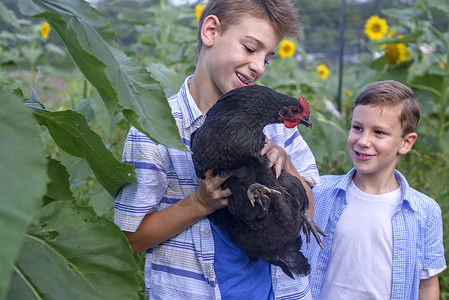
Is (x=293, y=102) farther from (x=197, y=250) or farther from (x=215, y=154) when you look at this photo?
(x=197, y=250)

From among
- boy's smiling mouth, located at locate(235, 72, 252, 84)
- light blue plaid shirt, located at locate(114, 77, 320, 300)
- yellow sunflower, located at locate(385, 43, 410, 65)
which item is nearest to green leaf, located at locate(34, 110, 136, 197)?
light blue plaid shirt, located at locate(114, 77, 320, 300)

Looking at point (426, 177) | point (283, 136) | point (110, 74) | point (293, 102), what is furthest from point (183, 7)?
point (110, 74)

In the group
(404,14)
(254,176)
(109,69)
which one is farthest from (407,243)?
(404,14)

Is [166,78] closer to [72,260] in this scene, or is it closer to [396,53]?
[72,260]

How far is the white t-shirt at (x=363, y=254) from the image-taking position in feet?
6.47

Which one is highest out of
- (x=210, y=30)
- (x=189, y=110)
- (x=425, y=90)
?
(x=210, y=30)

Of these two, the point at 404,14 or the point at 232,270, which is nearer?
the point at 232,270

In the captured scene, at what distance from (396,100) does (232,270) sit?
3.80ft

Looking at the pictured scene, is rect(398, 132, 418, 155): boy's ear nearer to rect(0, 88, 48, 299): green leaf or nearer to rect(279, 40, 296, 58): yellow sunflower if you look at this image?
rect(0, 88, 48, 299): green leaf

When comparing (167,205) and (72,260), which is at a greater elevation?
(72,260)

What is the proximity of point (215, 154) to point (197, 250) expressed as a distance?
14.2 inches

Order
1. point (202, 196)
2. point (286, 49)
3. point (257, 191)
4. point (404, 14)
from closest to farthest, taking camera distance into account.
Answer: point (257, 191) < point (202, 196) < point (404, 14) < point (286, 49)

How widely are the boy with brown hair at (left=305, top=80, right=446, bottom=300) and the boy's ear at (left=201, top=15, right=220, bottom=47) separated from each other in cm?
88

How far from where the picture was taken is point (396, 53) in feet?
12.3
